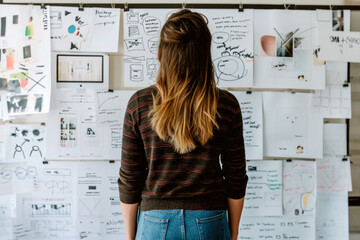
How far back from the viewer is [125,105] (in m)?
1.69

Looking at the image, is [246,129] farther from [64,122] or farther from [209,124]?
[64,122]

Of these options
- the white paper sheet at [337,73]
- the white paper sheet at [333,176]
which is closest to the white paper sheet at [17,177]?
the white paper sheet at [333,176]

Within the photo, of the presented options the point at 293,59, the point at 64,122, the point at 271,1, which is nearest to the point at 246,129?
the point at 293,59

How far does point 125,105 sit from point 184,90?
76 centimetres

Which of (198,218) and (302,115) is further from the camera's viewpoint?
(302,115)

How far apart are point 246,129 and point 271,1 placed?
27.7 inches

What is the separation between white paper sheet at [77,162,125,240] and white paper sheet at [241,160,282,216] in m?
0.70

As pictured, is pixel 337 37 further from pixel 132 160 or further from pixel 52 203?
pixel 52 203

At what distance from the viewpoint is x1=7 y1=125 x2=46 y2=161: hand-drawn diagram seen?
1700 millimetres

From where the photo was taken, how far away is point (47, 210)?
171cm

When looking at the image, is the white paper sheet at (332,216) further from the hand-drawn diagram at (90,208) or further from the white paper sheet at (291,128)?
the hand-drawn diagram at (90,208)

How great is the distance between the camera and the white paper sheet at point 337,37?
171 cm

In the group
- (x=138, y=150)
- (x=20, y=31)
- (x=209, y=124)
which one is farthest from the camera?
(x=20, y=31)

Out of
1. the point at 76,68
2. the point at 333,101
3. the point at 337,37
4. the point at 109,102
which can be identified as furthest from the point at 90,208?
the point at 337,37
